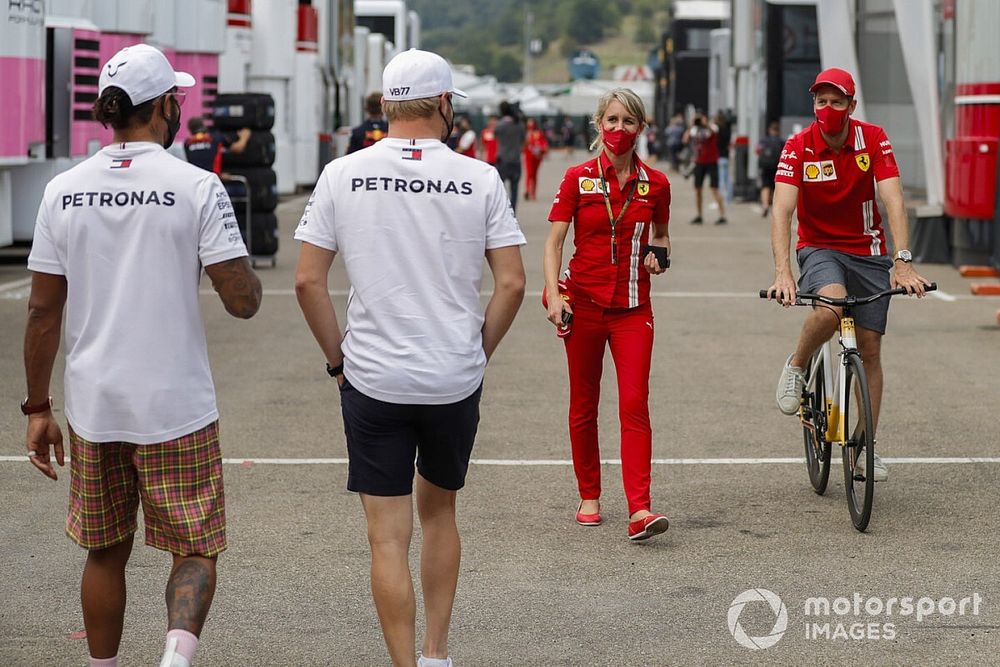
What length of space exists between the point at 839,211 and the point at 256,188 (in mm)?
11310

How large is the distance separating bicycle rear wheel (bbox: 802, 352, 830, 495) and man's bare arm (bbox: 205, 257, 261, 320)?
11.4ft

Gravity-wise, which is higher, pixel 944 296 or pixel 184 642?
pixel 944 296

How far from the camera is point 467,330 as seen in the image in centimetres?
448

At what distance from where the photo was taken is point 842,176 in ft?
23.1

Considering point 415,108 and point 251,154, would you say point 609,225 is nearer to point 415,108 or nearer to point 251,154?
point 415,108

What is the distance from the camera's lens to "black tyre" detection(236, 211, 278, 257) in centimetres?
1753

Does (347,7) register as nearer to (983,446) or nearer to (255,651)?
(983,446)

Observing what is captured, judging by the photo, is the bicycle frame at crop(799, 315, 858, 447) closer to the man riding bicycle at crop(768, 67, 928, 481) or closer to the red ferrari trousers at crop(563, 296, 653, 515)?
the man riding bicycle at crop(768, 67, 928, 481)

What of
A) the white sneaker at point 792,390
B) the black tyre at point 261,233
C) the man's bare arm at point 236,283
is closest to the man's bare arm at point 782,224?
the white sneaker at point 792,390

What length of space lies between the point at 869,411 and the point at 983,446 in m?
2.09

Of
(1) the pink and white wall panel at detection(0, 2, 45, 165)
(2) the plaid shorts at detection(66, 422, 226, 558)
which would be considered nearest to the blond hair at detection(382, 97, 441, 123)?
(2) the plaid shorts at detection(66, 422, 226, 558)

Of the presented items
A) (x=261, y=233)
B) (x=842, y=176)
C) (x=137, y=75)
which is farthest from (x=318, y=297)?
(x=261, y=233)

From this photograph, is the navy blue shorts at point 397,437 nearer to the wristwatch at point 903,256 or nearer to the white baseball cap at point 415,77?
the white baseball cap at point 415,77

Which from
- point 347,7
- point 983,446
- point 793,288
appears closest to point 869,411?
point 793,288
